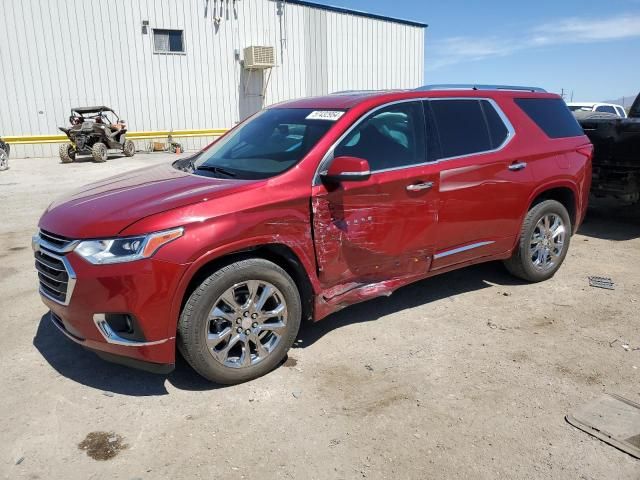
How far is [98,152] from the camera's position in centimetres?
1625

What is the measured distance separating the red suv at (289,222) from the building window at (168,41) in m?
17.2

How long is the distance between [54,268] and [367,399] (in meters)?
2.07

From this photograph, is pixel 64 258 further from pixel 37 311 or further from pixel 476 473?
pixel 476 473

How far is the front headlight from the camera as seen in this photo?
2902mm

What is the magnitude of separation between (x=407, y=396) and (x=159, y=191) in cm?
203

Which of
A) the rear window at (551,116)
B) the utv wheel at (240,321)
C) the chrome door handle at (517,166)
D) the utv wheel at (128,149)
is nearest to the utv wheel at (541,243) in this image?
the chrome door handle at (517,166)

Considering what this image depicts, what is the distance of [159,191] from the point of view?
10.9ft

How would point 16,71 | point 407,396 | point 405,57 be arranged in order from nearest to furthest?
point 407,396 → point 16,71 → point 405,57

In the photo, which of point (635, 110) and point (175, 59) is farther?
point (175, 59)

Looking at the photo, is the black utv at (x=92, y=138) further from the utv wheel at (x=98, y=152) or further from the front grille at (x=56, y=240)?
the front grille at (x=56, y=240)

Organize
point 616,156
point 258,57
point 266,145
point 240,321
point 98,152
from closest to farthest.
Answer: point 240,321
point 266,145
point 616,156
point 98,152
point 258,57

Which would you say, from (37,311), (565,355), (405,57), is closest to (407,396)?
(565,355)

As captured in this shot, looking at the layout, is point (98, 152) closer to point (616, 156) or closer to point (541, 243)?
Answer: point (616, 156)

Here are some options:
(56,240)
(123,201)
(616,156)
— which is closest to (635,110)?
(616,156)
